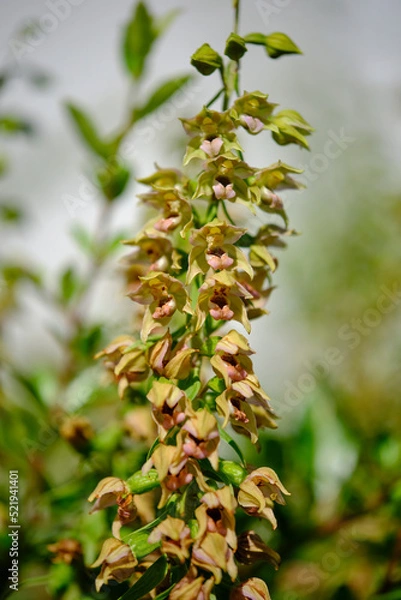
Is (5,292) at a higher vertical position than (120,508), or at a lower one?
lower

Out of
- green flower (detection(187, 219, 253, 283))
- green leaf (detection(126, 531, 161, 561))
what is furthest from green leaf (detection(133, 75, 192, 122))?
green leaf (detection(126, 531, 161, 561))

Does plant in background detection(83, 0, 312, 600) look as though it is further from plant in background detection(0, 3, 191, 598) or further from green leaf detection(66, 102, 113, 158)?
green leaf detection(66, 102, 113, 158)

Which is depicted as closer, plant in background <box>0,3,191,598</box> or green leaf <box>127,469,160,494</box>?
green leaf <box>127,469,160,494</box>

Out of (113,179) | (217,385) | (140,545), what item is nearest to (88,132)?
(113,179)

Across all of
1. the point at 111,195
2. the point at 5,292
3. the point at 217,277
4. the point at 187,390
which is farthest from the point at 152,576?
the point at 5,292

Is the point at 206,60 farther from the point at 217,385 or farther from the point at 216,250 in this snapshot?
the point at 217,385

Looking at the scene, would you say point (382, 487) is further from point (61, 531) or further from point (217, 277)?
point (217, 277)

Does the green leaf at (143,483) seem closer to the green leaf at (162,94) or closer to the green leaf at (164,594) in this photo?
the green leaf at (164,594)
